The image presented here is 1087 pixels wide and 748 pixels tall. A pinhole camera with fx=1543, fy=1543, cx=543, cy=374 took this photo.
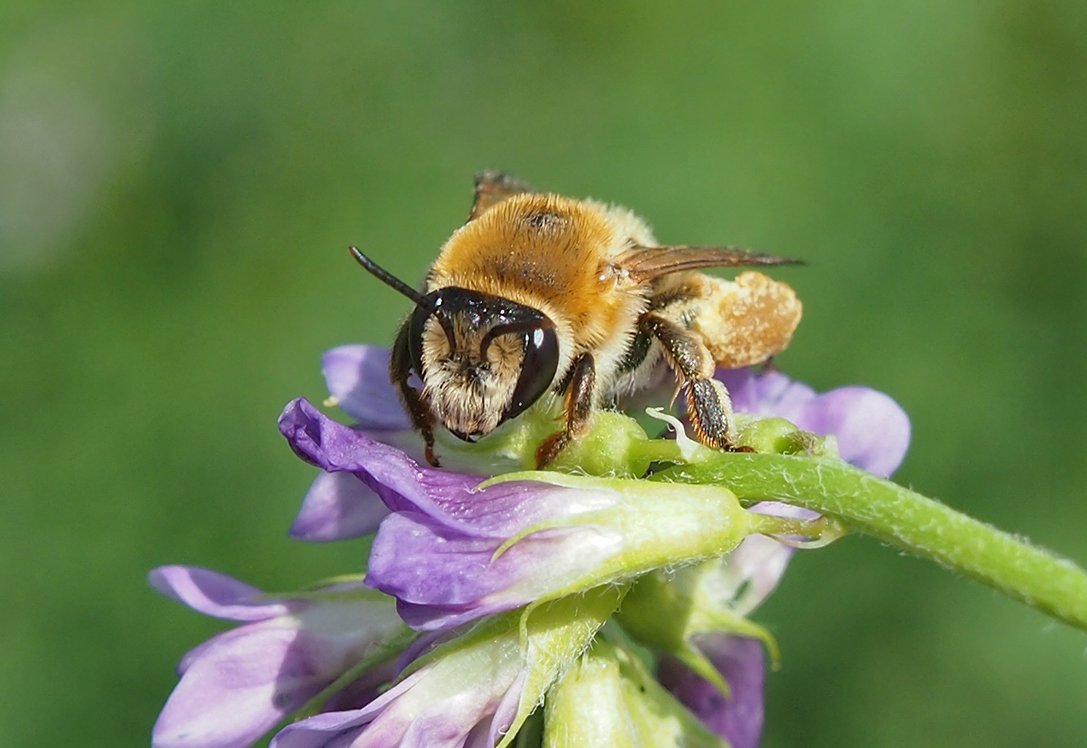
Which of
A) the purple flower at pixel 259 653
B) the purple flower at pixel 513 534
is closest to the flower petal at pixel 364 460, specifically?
the purple flower at pixel 513 534

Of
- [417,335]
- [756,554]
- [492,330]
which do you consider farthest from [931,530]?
[756,554]

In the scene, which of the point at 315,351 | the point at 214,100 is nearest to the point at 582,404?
the point at 315,351

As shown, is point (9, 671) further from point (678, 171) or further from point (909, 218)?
point (909, 218)

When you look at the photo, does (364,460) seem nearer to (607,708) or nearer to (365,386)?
(607,708)

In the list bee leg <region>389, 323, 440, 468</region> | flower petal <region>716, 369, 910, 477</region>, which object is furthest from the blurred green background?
bee leg <region>389, 323, 440, 468</region>

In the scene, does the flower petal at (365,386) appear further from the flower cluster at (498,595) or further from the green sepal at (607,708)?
the green sepal at (607,708)

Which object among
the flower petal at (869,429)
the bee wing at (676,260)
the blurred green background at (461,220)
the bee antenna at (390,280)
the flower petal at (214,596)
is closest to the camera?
the bee antenna at (390,280)
